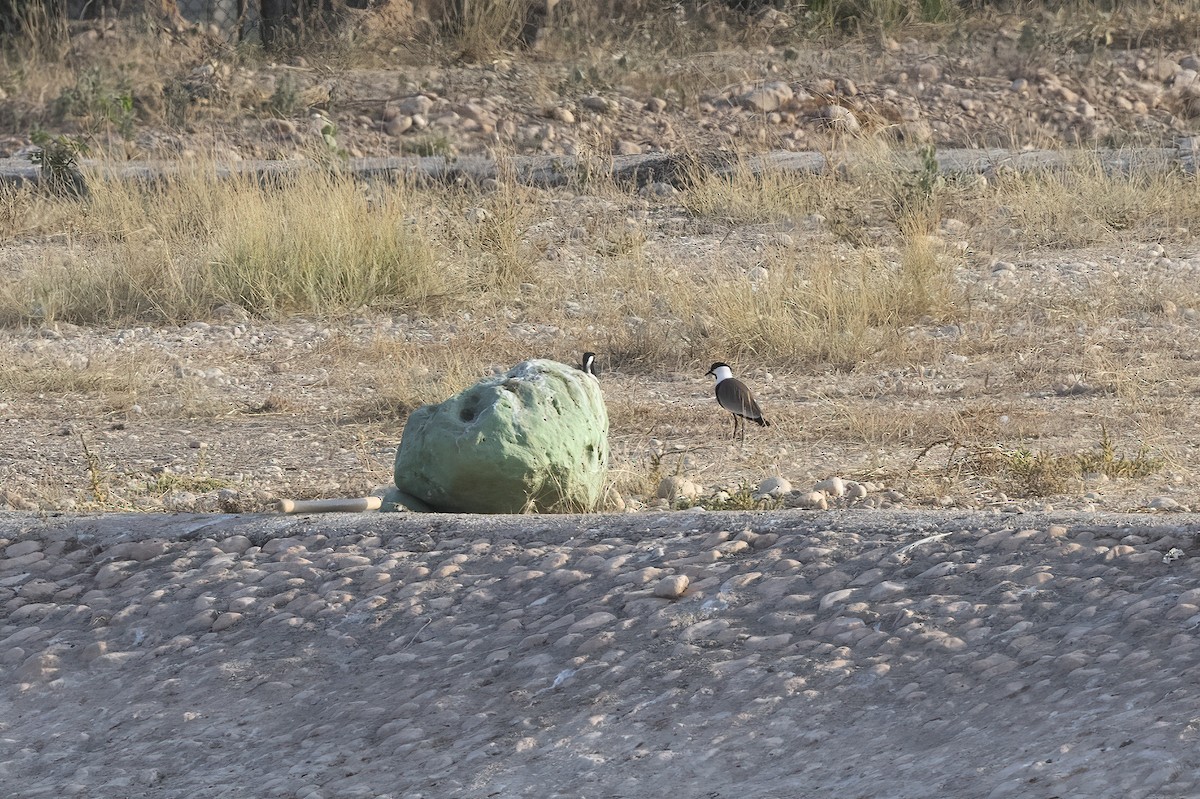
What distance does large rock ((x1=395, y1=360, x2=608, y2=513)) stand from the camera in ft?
13.0

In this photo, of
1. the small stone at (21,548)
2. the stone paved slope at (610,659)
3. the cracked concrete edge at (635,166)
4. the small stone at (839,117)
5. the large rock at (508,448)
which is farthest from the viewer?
the small stone at (839,117)

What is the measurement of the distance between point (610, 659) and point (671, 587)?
0.24 meters

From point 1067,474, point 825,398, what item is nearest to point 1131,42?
point 825,398

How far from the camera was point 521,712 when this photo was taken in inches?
115

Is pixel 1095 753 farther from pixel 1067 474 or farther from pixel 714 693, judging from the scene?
pixel 1067 474

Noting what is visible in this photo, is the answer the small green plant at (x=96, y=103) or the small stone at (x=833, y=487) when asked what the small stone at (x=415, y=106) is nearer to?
the small green plant at (x=96, y=103)

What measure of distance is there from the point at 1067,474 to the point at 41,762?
2.94 m

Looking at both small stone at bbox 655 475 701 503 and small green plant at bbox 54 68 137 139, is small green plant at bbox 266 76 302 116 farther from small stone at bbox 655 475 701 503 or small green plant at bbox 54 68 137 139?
small stone at bbox 655 475 701 503

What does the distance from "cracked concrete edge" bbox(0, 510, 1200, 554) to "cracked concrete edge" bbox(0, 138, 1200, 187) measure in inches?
234

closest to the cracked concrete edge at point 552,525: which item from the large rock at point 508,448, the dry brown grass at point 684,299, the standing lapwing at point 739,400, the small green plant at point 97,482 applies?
the large rock at point 508,448

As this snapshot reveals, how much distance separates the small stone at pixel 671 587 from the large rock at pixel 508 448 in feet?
2.83

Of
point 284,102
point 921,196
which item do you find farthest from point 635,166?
point 284,102

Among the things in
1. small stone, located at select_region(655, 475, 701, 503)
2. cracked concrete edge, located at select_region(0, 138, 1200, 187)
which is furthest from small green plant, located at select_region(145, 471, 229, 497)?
cracked concrete edge, located at select_region(0, 138, 1200, 187)

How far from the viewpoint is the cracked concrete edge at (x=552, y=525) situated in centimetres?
338
